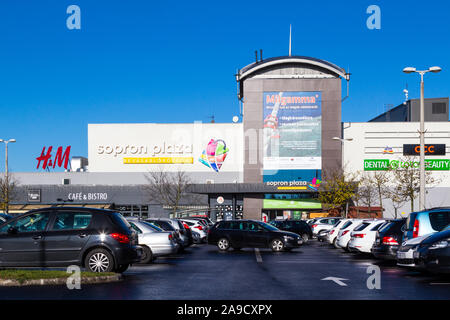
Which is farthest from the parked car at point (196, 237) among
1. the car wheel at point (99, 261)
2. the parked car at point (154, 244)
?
the car wheel at point (99, 261)

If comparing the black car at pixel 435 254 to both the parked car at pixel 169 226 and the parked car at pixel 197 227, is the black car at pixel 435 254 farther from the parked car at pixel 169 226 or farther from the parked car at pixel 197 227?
the parked car at pixel 197 227

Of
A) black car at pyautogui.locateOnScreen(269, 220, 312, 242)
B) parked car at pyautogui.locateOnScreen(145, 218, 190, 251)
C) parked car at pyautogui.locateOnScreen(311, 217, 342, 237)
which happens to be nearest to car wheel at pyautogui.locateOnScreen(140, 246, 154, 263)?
parked car at pyautogui.locateOnScreen(145, 218, 190, 251)

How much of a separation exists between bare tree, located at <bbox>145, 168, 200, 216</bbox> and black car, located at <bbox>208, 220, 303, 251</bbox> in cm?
3888

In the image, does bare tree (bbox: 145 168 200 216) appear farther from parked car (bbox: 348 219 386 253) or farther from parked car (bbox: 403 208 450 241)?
parked car (bbox: 403 208 450 241)

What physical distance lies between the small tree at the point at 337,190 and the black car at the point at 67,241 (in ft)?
131

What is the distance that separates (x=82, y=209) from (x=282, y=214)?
178 ft

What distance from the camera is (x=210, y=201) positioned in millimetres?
68500

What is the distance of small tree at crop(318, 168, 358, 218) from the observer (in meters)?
54.8

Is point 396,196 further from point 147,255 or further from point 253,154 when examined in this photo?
point 147,255

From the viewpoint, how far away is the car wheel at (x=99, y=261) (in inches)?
546

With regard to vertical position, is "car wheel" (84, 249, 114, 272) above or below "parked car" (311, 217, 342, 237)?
above

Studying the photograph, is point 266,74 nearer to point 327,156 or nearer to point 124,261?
point 327,156

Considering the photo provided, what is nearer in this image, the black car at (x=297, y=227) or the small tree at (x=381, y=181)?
the black car at (x=297, y=227)

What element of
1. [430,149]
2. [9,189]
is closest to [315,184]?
[430,149]
